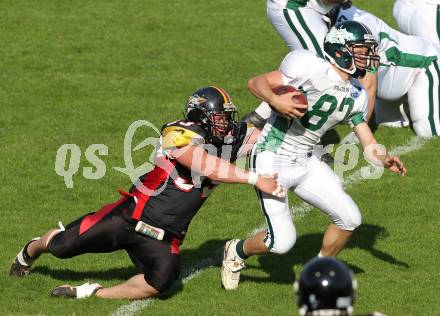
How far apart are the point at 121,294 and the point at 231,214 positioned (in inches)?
91.6

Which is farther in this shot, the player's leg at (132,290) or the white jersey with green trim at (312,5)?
the white jersey with green trim at (312,5)

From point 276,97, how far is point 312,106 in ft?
1.38

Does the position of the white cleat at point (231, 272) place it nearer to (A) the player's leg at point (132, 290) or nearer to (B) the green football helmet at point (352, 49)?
(A) the player's leg at point (132, 290)

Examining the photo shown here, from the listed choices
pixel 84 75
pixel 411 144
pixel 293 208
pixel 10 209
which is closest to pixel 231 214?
pixel 293 208

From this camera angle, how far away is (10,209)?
10.2m

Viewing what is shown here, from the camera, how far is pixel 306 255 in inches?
364

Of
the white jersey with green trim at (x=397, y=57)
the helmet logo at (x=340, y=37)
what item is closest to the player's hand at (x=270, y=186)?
the helmet logo at (x=340, y=37)

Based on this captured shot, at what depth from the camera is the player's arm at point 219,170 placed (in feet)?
25.7

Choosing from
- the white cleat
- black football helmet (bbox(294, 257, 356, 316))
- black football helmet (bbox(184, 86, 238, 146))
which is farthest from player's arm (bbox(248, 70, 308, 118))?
black football helmet (bbox(294, 257, 356, 316))

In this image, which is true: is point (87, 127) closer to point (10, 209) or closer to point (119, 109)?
point (119, 109)

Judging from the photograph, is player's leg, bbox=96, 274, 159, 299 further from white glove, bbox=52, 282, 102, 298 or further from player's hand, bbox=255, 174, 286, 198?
player's hand, bbox=255, 174, 286, 198

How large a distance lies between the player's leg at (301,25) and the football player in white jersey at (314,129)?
298 cm

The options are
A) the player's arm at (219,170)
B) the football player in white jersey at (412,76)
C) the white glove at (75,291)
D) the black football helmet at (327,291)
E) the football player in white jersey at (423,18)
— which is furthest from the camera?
the football player in white jersey at (423,18)
